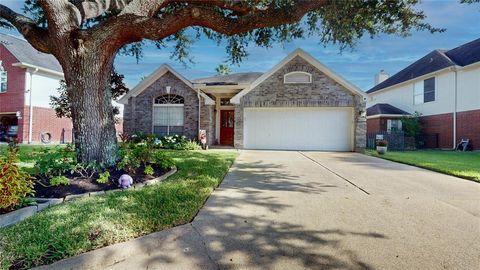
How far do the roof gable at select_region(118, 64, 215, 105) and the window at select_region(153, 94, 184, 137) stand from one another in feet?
3.33

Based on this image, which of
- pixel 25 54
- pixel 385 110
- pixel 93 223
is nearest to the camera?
pixel 93 223

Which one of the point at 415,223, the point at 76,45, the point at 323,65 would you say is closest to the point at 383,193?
the point at 415,223

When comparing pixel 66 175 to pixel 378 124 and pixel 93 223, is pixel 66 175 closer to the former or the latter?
pixel 93 223

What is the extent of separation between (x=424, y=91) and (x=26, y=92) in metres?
27.5

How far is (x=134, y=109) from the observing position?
16297mm

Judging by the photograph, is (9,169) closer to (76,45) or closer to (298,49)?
(76,45)

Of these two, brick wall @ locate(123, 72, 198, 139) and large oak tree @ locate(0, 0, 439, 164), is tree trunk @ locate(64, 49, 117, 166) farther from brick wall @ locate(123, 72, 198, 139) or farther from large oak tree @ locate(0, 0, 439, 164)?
brick wall @ locate(123, 72, 198, 139)

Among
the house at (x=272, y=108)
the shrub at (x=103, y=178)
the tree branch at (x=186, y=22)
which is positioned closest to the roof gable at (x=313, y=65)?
the house at (x=272, y=108)

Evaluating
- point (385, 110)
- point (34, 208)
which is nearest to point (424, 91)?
point (385, 110)

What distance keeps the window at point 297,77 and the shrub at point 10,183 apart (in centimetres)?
1312

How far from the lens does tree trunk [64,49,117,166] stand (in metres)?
5.76

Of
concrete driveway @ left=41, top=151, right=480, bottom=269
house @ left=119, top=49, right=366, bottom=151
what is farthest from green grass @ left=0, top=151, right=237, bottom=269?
house @ left=119, top=49, right=366, bottom=151

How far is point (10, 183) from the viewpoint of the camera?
3516 millimetres

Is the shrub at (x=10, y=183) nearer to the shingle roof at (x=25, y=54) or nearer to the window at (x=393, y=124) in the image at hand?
the shingle roof at (x=25, y=54)
